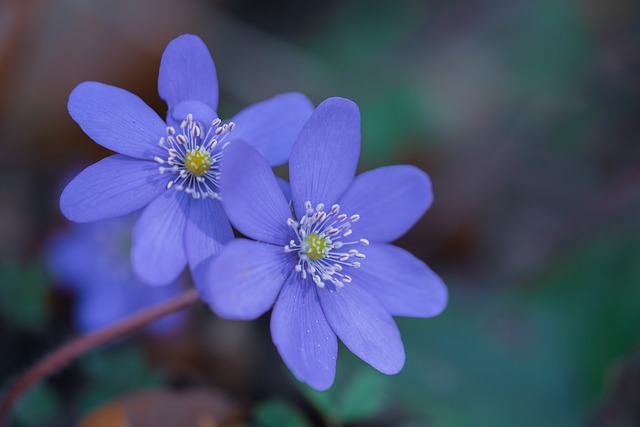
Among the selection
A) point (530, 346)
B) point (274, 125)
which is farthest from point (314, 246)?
point (530, 346)

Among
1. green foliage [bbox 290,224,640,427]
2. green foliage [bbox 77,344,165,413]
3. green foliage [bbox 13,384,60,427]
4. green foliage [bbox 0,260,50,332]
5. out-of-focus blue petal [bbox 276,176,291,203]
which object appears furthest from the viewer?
green foliage [bbox 290,224,640,427]

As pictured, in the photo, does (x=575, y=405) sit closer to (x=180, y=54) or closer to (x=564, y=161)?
(x=564, y=161)

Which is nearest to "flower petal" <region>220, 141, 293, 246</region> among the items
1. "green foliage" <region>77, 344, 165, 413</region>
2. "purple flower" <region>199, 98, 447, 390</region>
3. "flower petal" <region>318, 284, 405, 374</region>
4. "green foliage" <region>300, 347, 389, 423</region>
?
"purple flower" <region>199, 98, 447, 390</region>

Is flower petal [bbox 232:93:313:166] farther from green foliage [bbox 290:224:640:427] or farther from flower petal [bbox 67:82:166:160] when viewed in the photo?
green foliage [bbox 290:224:640:427]

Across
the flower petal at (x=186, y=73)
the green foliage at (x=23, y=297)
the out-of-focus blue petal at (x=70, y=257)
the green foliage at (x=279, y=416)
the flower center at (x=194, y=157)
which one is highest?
the flower petal at (x=186, y=73)

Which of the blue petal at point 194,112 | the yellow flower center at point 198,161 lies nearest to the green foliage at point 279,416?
the yellow flower center at point 198,161

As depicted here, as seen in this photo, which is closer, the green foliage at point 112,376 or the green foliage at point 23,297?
the green foliage at point 112,376

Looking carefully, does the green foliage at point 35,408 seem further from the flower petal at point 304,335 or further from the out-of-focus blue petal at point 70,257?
the flower petal at point 304,335
